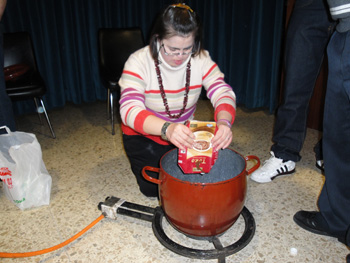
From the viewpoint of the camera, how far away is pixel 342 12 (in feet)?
2.77

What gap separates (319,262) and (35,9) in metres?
2.41

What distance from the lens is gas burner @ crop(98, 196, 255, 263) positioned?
3.00 feet

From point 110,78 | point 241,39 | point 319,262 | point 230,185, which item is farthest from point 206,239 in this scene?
point 241,39

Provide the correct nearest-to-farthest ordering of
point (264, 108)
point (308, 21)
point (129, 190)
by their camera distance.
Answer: point (308, 21)
point (129, 190)
point (264, 108)

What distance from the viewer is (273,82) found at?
7.37 ft

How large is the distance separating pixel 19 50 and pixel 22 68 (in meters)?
0.18

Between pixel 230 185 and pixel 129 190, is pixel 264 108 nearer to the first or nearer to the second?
pixel 129 190

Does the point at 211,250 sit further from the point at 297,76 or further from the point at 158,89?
the point at 297,76

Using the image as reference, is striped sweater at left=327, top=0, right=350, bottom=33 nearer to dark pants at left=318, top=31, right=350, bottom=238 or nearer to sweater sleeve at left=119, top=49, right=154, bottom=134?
dark pants at left=318, top=31, right=350, bottom=238

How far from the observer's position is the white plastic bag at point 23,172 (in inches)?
45.5

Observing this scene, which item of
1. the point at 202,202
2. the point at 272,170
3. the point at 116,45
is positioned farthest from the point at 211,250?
the point at 116,45

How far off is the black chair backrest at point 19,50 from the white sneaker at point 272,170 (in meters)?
1.58

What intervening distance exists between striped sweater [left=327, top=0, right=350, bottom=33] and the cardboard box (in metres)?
0.47

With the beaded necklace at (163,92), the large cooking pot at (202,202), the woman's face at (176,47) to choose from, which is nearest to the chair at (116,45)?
the beaded necklace at (163,92)
